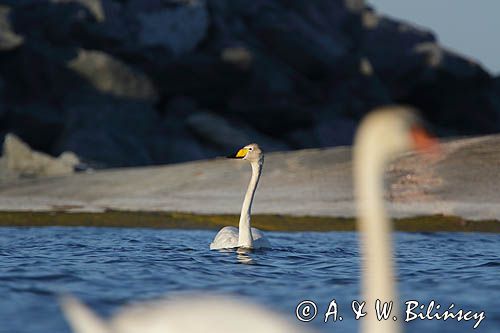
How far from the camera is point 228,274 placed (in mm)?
11531

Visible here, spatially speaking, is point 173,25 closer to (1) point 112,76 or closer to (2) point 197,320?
(1) point 112,76

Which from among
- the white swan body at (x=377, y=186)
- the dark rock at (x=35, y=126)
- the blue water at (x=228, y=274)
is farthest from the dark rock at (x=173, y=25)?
the white swan body at (x=377, y=186)

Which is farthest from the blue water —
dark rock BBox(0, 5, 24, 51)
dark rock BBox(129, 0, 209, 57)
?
dark rock BBox(129, 0, 209, 57)

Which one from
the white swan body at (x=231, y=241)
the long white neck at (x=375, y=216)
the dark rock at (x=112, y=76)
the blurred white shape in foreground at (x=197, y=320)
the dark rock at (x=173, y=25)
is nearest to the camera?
the long white neck at (x=375, y=216)

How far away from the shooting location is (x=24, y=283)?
10602 mm

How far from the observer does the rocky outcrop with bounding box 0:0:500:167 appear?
32312 millimetres

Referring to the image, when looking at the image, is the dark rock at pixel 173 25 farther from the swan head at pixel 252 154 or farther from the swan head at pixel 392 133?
the swan head at pixel 392 133

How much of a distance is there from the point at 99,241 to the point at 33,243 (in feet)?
3.22

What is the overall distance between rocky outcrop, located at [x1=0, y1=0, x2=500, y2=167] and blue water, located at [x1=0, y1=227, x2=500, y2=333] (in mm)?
11974

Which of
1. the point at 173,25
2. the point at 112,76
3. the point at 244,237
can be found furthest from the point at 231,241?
the point at 173,25

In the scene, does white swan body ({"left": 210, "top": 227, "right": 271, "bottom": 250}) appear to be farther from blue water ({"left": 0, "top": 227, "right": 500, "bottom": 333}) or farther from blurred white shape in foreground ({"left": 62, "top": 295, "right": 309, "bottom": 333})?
blurred white shape in foreground ({"left": 62, "top": 295, "right": 309, "bottom": 333})

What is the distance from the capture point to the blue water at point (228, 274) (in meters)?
9.36

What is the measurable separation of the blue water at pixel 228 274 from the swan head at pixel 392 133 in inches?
118

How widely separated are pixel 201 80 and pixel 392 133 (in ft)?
104
